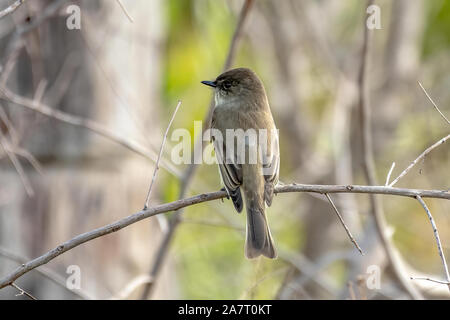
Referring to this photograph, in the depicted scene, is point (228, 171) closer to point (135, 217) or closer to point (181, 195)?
point (181, 195)

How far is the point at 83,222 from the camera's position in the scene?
591 cm

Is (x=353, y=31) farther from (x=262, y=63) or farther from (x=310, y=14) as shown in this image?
(x=310, y=14)

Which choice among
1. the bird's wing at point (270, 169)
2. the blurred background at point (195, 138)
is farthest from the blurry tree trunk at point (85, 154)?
the bird's wing at point (270, 169)

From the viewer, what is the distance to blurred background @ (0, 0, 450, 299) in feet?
16.6

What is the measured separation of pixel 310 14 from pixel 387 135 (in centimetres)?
165

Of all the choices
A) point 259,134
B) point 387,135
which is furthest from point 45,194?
point 387,135

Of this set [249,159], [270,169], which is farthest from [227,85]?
[270,169]

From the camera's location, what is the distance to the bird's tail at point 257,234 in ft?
12.7

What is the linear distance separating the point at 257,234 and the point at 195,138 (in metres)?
1.33

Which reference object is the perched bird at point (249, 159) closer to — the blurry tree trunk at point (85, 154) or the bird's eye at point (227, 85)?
the bird's eye at point (227, 85)

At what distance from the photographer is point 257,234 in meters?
3.94

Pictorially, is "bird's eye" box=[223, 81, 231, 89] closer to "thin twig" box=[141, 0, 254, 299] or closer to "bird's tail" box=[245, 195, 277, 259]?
"thin twig" box=[141, 0, 254, 299]

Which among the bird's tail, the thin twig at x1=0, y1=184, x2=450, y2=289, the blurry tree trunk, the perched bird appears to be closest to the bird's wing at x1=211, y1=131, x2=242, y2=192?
the perched bird

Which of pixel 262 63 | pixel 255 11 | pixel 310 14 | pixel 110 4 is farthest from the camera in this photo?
pixel 262 63
